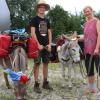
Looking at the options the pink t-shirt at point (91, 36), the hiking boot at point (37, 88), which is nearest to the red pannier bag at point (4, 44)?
the hiking boot at point (37, 88)

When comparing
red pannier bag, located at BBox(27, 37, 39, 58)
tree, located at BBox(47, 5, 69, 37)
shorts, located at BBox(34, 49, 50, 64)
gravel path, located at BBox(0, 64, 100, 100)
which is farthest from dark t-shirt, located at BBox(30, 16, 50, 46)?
tree, located at BBox(47, 5, 69, 37)

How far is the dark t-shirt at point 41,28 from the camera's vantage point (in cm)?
827

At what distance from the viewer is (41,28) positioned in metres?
8.34

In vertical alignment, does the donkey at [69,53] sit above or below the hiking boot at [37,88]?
above

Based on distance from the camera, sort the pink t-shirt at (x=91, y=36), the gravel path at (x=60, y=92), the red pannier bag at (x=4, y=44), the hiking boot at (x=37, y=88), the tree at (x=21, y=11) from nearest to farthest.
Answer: the red pannier bag at (x=4, y=44)
the gravel path at (x=60, y=92)
the pink t-shirt at (x=91, y=36)
the hiking boot at (x=37, y=88)
the tree at (x=21, y=11)

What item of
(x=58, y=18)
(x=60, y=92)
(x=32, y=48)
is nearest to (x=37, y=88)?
(x=60, y=92)

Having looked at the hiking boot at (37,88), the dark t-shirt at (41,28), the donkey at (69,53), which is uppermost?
the dark t-shirt at (41,28)

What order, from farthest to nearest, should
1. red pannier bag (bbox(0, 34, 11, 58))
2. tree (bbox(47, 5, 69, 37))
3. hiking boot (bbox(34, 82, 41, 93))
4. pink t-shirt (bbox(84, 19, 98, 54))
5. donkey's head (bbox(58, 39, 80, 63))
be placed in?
tree (bbox(47, 5, 69, 37)), donkey's head (bbox(58, 39, 80, 63)), hiking boot (bbox(34, 82, 41, 93)), pink t-shirt (bbox(84, 19, 98, 54)), red pannier bag (bbox(0, 34, 11, 58))

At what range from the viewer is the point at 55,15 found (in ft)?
165

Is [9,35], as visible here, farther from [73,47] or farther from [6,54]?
[73,47]

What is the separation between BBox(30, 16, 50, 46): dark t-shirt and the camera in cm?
827

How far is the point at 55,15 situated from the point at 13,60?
42.8 meters

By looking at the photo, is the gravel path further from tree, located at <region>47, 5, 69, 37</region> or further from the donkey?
tree, located at <region>47, 5, 69, 37</region>

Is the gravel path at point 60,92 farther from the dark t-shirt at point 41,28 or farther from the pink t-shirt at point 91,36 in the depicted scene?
the dark t-shirt at point 41,28
